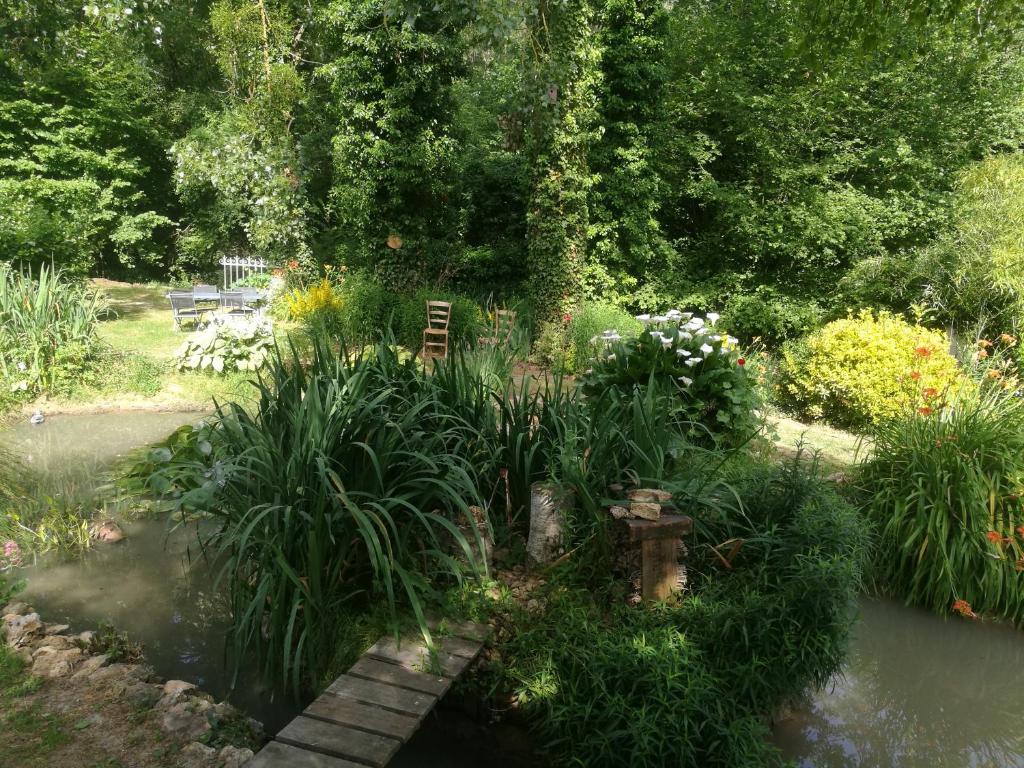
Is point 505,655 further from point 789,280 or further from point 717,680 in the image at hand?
point 789,280

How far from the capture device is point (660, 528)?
9.08 ft

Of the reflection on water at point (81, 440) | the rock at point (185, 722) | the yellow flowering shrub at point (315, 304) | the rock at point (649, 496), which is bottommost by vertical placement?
the reflection on water at point (81, 440)

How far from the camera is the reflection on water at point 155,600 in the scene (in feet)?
9.93

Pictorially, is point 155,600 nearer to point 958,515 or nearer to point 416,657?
point 416,657

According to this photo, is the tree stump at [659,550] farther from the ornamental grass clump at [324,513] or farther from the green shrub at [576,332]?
the green shrub at [576,332]

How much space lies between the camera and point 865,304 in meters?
9.39

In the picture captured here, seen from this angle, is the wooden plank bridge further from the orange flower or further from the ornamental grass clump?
the orange flower

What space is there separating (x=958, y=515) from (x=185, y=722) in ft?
12.9

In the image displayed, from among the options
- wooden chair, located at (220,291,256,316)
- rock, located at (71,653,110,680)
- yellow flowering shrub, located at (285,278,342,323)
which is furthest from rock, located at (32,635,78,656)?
wooden chair, located at (220,291,256,316)

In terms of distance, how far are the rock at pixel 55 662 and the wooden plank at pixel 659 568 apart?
240 centimetres

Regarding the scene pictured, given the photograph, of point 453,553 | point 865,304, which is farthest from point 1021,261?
point 453,553

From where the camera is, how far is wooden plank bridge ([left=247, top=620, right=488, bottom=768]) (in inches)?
82.3

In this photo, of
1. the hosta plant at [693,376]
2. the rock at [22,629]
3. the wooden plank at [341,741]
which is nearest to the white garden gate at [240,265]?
the hosta plant at [693,376]

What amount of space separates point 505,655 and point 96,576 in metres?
2.55
